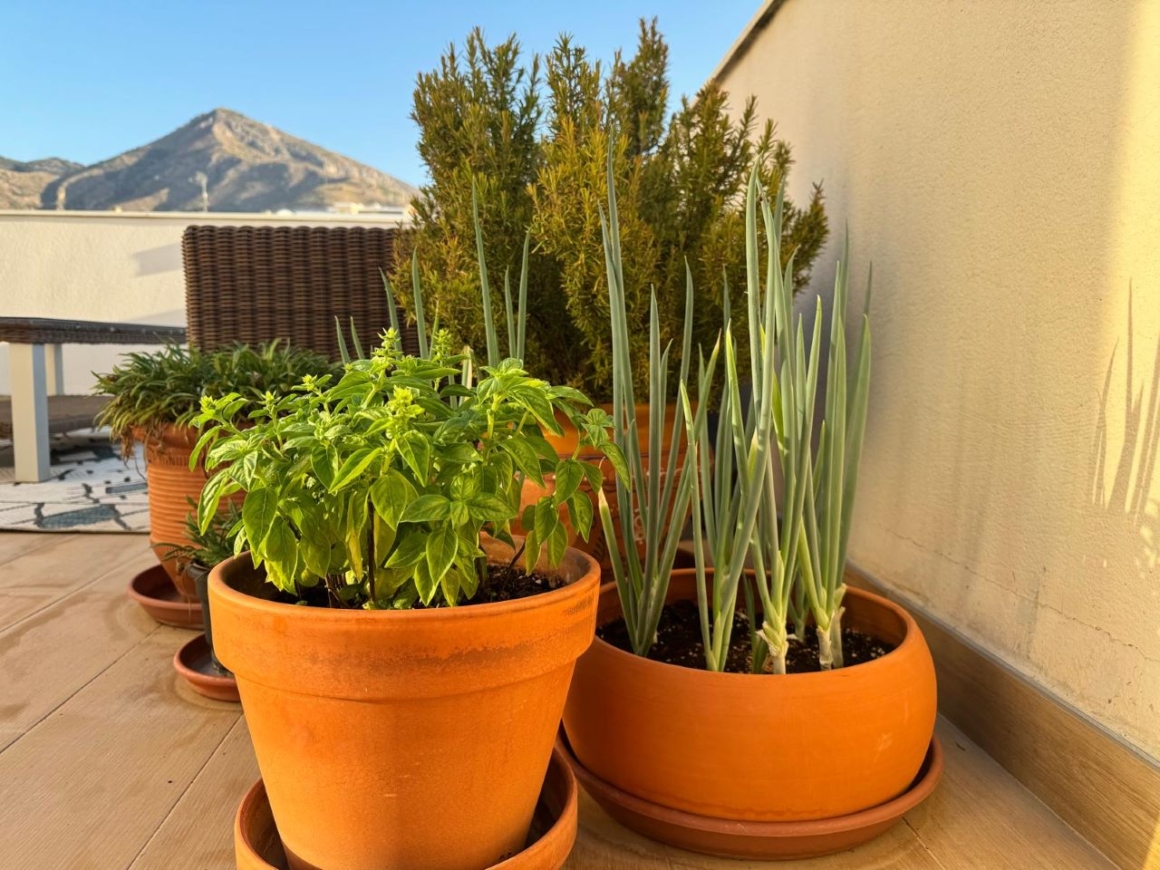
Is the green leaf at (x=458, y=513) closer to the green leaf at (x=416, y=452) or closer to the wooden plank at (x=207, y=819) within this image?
the green leaf at (x=416, y=452)

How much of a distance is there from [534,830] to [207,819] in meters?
0.37

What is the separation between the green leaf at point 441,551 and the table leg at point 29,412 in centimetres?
314

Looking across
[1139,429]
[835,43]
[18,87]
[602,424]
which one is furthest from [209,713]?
[18,87]

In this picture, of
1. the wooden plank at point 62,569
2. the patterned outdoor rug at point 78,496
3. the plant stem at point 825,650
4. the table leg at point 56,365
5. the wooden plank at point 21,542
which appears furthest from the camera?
the table leg at point 56,365

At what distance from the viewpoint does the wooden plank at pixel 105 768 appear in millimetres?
759

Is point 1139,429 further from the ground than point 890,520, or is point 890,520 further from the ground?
point 1139,429

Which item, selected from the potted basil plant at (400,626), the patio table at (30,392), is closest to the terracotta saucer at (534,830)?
the potted basil plant at (400,626)

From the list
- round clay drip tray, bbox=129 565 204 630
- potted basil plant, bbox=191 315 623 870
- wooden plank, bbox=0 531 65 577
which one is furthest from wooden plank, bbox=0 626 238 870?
wooden plank, bbox=0 531 65 577

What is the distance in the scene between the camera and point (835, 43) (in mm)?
1420

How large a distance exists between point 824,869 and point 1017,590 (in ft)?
1.30

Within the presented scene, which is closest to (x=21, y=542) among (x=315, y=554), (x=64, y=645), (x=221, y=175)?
(x=64, y=645)

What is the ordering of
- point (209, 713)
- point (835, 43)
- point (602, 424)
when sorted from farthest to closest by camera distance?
point (835, 43)
point (209, 713)
point (602, 424)

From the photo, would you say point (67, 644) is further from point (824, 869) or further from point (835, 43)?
point (835, 43)

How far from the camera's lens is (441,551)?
0.53 meters
